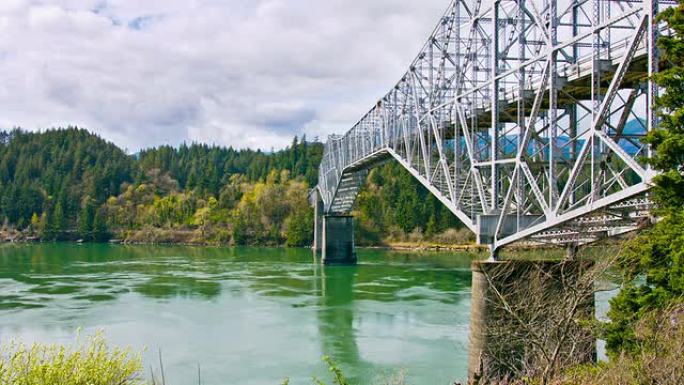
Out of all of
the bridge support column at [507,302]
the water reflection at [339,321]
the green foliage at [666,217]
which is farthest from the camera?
the water reflection at [339,321]

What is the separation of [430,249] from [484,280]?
6767 cm

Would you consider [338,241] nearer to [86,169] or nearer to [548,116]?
[548,116]

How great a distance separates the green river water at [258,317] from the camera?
79.8 ft

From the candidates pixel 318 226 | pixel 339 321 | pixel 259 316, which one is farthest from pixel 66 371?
pixel 318 226

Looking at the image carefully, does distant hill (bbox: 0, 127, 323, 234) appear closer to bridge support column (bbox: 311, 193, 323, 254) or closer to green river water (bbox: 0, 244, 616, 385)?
bridge support column (bbox: 311, 193, 323, 254)

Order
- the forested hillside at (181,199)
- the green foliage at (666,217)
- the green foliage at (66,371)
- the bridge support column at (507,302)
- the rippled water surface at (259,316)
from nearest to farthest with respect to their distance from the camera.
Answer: the green foliage at (66,371) < the green foliage at (666,217) < the bridge support column at (507,302) < the rippled water surface at (259,316) < the forested hillside at (181,199)

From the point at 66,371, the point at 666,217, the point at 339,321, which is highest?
the point at 666,217

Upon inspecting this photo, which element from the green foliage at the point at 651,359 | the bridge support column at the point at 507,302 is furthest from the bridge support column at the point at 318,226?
the green foliage at the point at 651,359

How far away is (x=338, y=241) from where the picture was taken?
219 ft

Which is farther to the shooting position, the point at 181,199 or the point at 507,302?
the point at 181,199

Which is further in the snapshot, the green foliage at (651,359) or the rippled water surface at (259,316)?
the rippled water surface at (259,316)

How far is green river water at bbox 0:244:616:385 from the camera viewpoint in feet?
79.8

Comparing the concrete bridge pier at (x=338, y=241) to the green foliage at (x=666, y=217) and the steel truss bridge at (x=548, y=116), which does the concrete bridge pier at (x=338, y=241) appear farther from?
the green foliage at (x=666, y=217)

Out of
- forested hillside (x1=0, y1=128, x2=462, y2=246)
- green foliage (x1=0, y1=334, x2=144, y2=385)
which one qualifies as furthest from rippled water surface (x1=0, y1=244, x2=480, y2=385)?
forested hillside (x1=0, y1=128, x2=462, y2=246)
